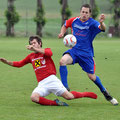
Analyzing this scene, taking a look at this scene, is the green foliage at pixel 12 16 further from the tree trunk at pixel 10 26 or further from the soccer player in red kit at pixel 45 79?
the soccer player in red kit at pixel 45 79

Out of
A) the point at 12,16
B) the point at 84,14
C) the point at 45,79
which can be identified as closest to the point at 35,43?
the point at 45,79

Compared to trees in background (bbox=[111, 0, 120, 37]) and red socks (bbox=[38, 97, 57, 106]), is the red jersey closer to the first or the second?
red socks (bbox=[38, 97, 57, 106])

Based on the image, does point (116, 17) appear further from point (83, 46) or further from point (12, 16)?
point (83, 46)

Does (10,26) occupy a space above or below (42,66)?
below

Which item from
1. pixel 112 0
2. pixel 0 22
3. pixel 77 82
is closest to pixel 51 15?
pixel 0 22

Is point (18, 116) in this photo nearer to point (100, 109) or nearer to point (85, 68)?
point (100, 109)

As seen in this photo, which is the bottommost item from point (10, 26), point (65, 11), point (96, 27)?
point (10, 26)

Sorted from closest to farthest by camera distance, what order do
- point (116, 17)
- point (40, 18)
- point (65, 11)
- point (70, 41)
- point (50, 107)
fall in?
point (50, 107) → point (70, 41) → point (40, 18) → point (65, 11) → point (116, 17)

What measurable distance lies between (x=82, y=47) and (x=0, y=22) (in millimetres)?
60591

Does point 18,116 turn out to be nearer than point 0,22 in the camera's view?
Yes

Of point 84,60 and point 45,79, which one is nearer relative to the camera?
point 45,79

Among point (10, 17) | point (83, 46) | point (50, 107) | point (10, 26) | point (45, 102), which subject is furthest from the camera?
point (10, 17)

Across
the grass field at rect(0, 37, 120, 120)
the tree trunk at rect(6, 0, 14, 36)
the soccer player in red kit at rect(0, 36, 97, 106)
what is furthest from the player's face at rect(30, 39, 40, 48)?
the tree trunk at rect(6, 0, 14, 36)

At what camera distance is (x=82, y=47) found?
9438 millimetres
